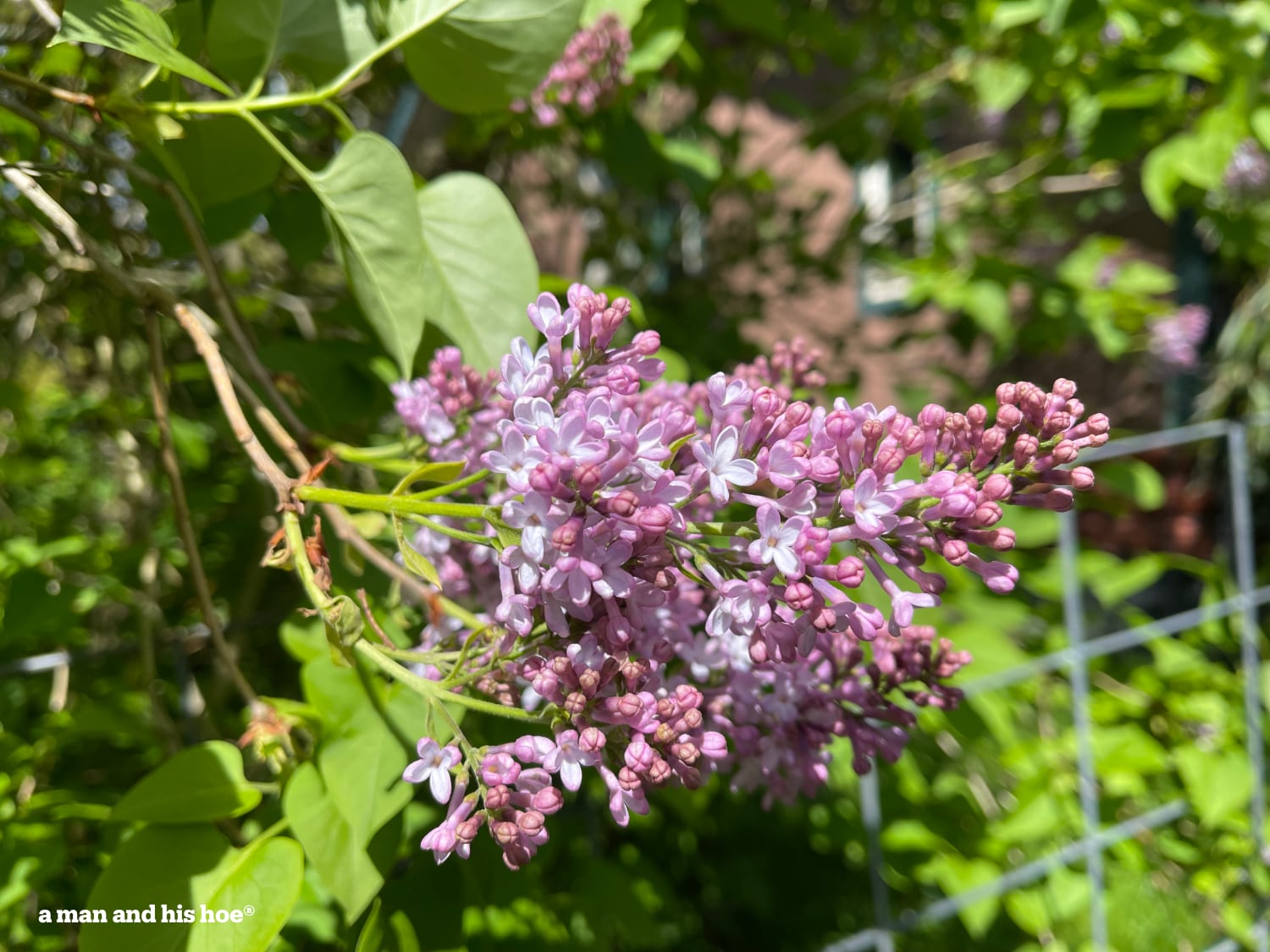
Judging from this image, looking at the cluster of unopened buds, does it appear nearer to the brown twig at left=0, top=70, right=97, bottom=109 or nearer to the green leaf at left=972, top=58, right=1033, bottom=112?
the brown twig at left=0, top=70, right=97, bottom=109

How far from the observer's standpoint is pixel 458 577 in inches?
31.0

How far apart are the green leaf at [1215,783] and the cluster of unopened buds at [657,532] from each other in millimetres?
1737

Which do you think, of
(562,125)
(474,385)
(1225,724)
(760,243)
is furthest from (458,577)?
(760,243)

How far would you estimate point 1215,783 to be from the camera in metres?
1.98

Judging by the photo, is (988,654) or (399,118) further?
(988,654)

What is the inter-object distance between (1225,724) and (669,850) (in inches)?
54.0

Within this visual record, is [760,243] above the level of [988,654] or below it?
above

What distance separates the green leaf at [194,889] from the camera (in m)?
0.76

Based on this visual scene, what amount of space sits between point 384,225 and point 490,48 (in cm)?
24

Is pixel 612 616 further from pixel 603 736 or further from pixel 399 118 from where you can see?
pixel 399 118

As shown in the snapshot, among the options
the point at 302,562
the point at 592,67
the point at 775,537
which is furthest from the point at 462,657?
the point at 592,67

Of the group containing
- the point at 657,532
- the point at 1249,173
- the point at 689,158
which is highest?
the point at 1249,173

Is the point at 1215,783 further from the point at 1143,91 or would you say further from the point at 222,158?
the point at 222,158

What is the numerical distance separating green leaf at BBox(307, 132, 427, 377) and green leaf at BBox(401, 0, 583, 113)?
14cm
